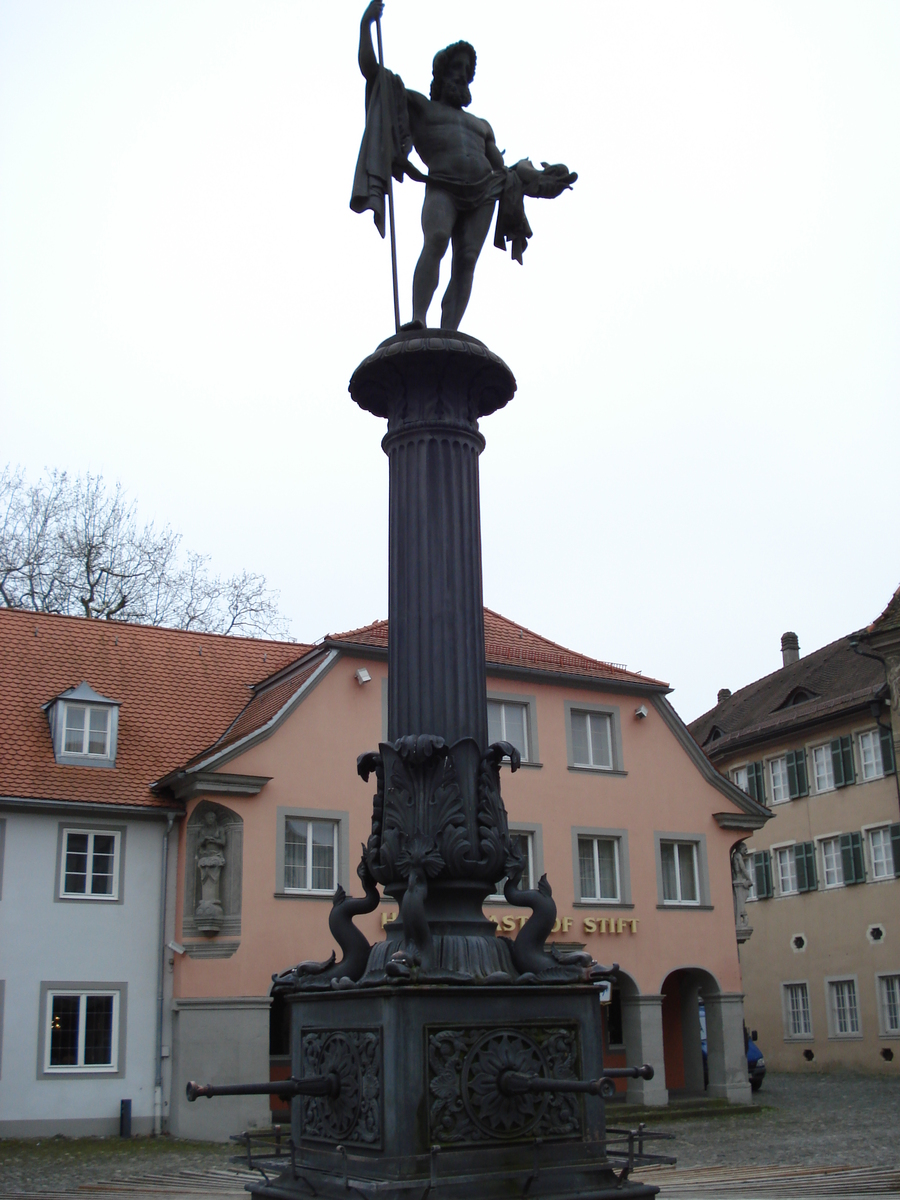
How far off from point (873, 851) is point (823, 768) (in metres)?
2.83

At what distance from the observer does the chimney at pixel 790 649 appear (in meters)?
43.2

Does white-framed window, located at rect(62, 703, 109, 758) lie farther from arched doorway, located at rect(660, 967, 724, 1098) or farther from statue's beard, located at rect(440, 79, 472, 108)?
statue's beard, located at rect(440, 79, 472, 108)

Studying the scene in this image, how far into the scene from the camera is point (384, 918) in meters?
Answer: 20.8

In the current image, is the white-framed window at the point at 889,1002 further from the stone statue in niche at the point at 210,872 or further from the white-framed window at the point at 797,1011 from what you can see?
the stone statue in niche at the point at 210,872

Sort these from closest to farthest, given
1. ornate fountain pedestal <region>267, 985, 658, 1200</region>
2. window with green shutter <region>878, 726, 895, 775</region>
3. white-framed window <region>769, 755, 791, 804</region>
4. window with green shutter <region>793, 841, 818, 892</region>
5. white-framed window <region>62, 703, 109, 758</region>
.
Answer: ornate fountain pedestal <region>267, 985, 658, 1200</region>
white-framed window <region>62, 703, 109, 758</region>
window with green shutter <region>878, 726, 895, 775</region>
window with green shutter <region>793, 841, 818, 892</region>
white-framed window <region>769, 755, 791, 804</region>

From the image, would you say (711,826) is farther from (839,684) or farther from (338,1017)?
(338,1017)

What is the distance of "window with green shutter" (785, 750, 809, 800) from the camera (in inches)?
1355

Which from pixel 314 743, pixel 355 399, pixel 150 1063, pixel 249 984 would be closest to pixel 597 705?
pixel 314 743

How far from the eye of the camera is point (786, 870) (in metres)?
34.9

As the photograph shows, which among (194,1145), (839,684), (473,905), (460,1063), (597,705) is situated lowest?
(194,1145)

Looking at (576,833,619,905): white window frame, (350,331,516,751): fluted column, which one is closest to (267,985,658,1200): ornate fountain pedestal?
(350,331,516,751): fluted column

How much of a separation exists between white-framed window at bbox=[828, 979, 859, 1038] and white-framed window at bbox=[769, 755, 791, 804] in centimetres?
517

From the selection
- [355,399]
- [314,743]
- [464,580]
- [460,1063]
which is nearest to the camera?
[460,1063]

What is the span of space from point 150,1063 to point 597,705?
10.5 m
